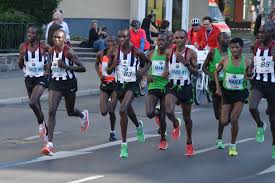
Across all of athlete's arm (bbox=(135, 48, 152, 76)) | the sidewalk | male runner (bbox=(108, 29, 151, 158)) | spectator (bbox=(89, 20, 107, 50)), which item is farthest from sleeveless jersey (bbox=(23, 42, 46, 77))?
spectator (bbox=(89, 20, 107, 50))

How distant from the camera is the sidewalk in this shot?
65.5 ft

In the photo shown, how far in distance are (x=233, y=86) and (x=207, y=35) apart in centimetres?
700

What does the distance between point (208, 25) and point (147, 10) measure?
17260 mm

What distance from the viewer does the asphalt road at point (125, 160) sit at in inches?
425

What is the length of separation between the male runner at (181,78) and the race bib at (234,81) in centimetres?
49

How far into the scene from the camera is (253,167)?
456 inches

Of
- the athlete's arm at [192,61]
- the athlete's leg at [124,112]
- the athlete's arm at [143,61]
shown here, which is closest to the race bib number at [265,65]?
the athlete's arm at [192,61]

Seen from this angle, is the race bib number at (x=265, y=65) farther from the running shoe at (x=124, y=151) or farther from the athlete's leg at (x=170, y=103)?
the running shoe at (x=124, y=151)

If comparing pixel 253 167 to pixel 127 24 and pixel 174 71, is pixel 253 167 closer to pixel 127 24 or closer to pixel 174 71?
pixel 174 71

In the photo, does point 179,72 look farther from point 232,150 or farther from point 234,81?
point 232,150

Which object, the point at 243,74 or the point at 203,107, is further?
the point at 203,107

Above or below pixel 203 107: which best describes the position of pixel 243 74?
above

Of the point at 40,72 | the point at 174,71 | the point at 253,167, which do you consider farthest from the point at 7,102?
the point at 253,167

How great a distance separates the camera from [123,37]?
12.5 metres
